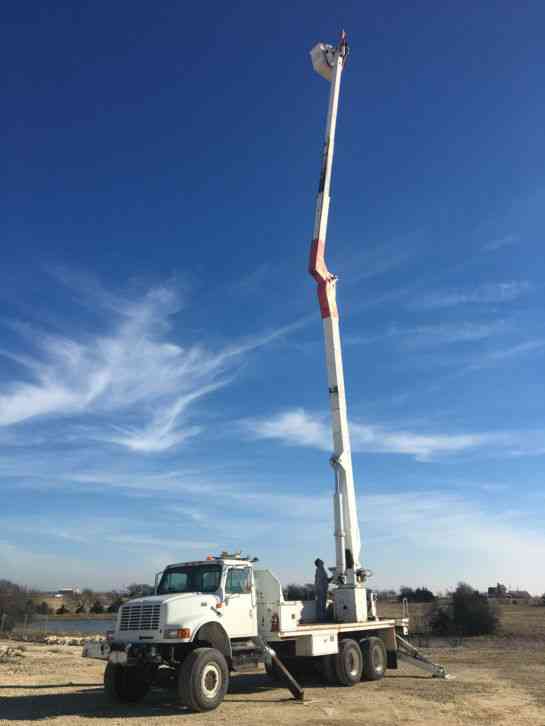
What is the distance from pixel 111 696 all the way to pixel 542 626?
104 feet

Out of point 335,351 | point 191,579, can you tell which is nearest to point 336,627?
point 191,579

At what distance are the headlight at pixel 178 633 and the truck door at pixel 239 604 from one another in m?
1.16

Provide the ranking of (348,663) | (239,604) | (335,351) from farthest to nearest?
(335,351) < (348,663) < (239,604)

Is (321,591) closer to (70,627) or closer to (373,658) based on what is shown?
(373,658)

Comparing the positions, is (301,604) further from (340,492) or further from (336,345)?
(336,345)

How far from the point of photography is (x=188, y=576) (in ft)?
44.2

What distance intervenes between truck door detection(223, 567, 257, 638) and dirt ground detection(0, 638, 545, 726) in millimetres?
1357

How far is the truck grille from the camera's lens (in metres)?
12.0

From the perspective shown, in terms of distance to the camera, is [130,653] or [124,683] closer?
[130,653]

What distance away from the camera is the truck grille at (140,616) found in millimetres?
11984

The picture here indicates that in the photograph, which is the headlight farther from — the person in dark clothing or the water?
the water

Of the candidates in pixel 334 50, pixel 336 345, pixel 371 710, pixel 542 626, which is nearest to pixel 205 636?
pixel 371 710

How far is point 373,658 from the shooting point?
52.7 ft

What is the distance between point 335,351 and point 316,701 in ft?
28.8
